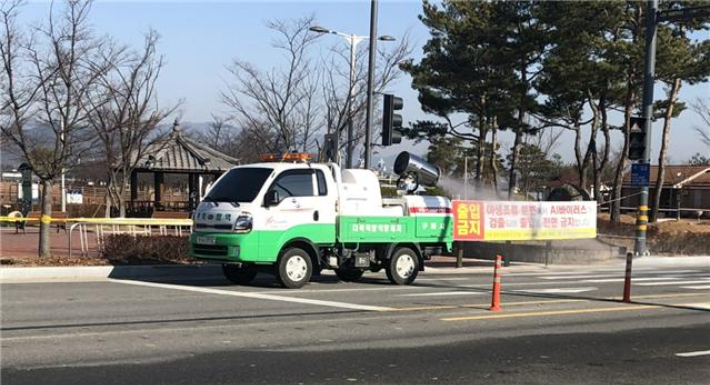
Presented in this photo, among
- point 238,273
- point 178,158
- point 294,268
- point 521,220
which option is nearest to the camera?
point 294,268

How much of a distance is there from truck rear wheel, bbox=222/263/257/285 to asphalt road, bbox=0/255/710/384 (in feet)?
1.18

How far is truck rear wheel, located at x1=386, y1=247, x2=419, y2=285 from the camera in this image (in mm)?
16312

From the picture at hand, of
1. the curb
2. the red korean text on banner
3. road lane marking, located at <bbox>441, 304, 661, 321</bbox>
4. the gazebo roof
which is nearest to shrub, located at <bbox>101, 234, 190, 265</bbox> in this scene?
the curb

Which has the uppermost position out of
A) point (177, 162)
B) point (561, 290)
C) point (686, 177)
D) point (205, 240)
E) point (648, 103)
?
point (648, 103)

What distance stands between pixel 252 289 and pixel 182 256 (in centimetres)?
435

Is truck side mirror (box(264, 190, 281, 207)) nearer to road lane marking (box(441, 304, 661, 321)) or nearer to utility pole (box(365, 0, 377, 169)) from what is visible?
road lane marking (box(441, 304, 661, 321))

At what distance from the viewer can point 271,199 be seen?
14625mm

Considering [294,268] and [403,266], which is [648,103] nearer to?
[403,266]

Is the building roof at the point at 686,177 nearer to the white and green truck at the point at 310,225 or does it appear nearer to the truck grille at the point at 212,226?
the white and green truck at the point at 310,225

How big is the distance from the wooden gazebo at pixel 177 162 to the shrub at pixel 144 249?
1498 centimetres

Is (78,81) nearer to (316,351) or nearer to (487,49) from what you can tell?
(316,351)

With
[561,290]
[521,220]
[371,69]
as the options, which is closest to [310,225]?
[561,290]

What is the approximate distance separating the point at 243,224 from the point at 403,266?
3.77 metres

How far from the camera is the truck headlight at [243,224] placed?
14.3 metres
